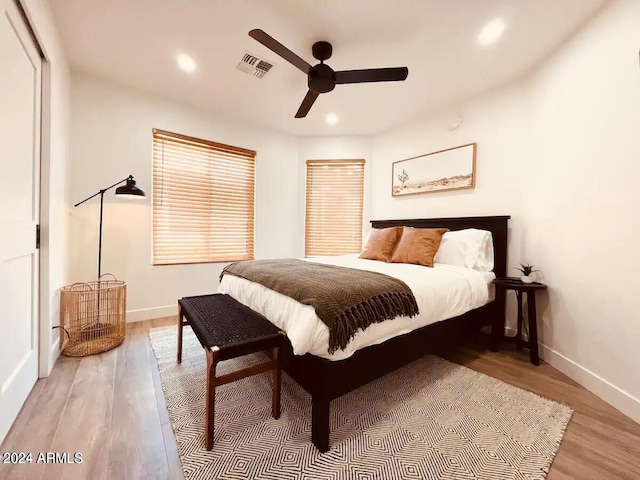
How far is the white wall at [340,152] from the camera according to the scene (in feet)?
13.6

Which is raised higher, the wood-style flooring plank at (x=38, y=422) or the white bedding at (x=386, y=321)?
the white bedding at (x=386, y=321)

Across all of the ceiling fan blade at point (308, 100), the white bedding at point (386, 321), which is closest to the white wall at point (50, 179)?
the white bedding at point (386, 321)

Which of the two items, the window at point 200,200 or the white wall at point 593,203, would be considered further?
the window at point 200,200

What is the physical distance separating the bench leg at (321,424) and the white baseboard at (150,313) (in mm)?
2569

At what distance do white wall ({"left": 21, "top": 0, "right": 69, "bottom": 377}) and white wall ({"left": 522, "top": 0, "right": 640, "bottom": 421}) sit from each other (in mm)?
3579

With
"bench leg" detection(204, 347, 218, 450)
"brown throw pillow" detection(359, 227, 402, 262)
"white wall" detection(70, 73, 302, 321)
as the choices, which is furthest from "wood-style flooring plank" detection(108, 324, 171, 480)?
"brown throw pillow" detection(359, 227, 402, 262)

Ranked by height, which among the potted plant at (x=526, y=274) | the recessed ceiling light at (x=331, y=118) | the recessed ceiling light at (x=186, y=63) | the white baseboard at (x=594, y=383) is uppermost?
the recessed ceiling light at (x=331, y=118)

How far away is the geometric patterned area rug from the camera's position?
1177 millimetres

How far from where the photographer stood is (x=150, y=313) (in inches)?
120

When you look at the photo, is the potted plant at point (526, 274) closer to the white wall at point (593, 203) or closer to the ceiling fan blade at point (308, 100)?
the white wall at point (593, 203)

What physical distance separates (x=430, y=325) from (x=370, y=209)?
101 inches

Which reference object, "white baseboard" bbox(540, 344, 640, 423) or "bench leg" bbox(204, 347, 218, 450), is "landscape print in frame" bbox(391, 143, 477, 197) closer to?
"white baseboard" bbox(540, 344, 640, 423)

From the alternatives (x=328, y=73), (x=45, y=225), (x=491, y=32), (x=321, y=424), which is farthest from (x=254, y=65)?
(x=321, y=424)

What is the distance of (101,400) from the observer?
1609 millimetres
